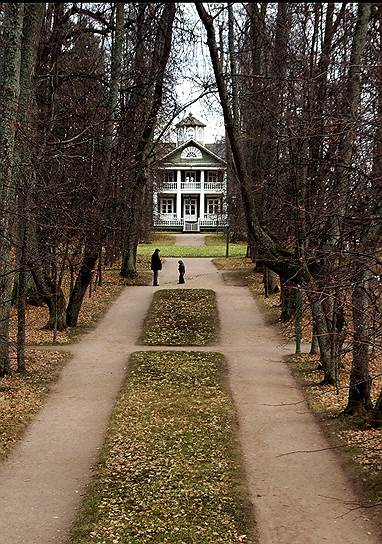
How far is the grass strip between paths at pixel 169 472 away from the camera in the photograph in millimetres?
7559

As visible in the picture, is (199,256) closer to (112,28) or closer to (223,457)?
(112,28)

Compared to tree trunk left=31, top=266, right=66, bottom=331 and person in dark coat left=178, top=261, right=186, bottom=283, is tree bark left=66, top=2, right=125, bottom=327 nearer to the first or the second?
tree trunk left=31, top=266, right=66, bottom=331

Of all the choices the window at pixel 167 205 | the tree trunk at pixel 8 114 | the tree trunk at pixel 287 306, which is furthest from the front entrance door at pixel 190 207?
the tree trunk at pixel 8 114

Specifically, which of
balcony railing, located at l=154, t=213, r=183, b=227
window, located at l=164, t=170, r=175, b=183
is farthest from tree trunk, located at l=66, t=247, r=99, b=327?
window, located at l=164, t=170, r=175, b=183

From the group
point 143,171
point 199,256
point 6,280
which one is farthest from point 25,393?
point 199,256

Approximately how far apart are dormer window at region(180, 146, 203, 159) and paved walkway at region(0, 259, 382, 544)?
4740 centimetres

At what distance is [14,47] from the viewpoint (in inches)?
463

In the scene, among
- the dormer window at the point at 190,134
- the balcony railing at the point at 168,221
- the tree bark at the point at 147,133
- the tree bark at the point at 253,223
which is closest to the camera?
the tree bark at the point at 253,223

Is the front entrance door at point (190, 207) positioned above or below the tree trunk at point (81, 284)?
above

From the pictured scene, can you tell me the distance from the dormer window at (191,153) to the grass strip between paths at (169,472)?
5113 centimetres

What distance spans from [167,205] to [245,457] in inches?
2244

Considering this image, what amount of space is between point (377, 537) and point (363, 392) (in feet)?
13.6

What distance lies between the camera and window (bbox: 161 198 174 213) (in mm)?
65875

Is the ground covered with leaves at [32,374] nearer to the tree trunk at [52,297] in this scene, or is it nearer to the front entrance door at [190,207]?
the tree trunk at [52,297]
